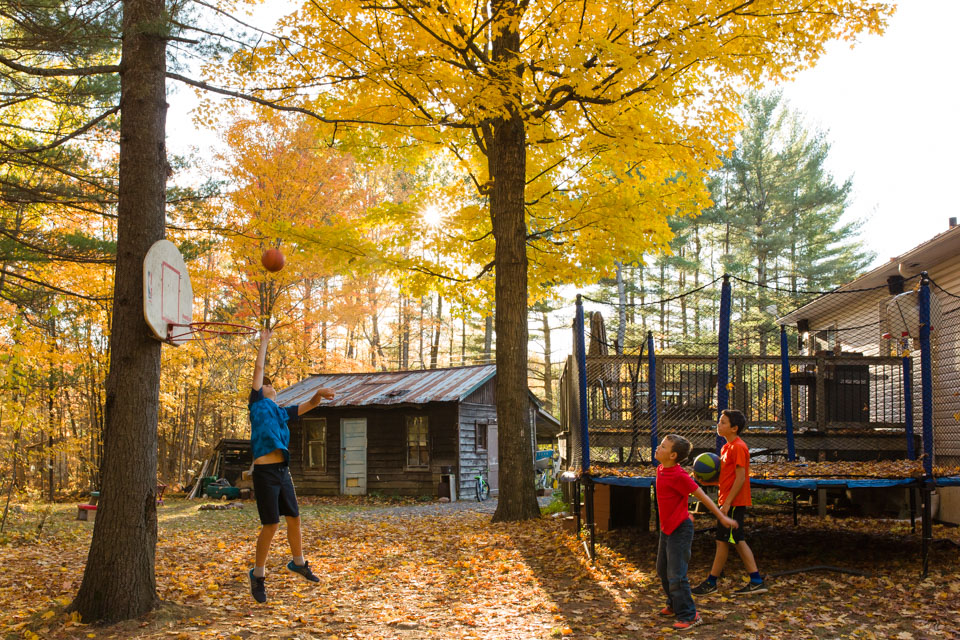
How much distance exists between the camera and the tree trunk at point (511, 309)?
11.1 meters

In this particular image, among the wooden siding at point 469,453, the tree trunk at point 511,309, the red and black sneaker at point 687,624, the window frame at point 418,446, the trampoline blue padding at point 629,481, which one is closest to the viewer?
the red and black sneaker at point 687,624

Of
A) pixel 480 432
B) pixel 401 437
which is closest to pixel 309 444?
pixel 401 437

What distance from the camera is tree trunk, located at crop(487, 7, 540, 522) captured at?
36.5 ft

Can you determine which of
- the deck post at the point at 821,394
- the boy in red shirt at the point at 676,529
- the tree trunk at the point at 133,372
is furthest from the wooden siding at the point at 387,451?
the boy in red shirt at the point at 676,529

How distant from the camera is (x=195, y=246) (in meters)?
12.0

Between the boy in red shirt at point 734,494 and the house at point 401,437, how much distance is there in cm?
1309

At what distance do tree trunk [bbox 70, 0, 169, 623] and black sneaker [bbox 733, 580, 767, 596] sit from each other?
499 centimetres

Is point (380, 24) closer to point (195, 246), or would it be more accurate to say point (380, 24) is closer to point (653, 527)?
point (195, 246)

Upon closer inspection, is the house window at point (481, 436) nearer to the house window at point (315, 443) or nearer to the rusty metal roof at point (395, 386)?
the rusty metal roof at point (395, 386)

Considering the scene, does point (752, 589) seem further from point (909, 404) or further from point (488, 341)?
point (488, 341)

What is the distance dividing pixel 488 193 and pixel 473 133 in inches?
44.8

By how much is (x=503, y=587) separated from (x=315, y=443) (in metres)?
15.7

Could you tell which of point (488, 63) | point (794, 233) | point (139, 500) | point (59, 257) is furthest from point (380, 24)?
point (794, 233)

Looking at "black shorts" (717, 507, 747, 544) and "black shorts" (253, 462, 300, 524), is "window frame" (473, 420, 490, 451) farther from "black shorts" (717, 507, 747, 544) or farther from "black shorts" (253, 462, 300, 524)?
"black shorts" (253, 462, 300, 524)
